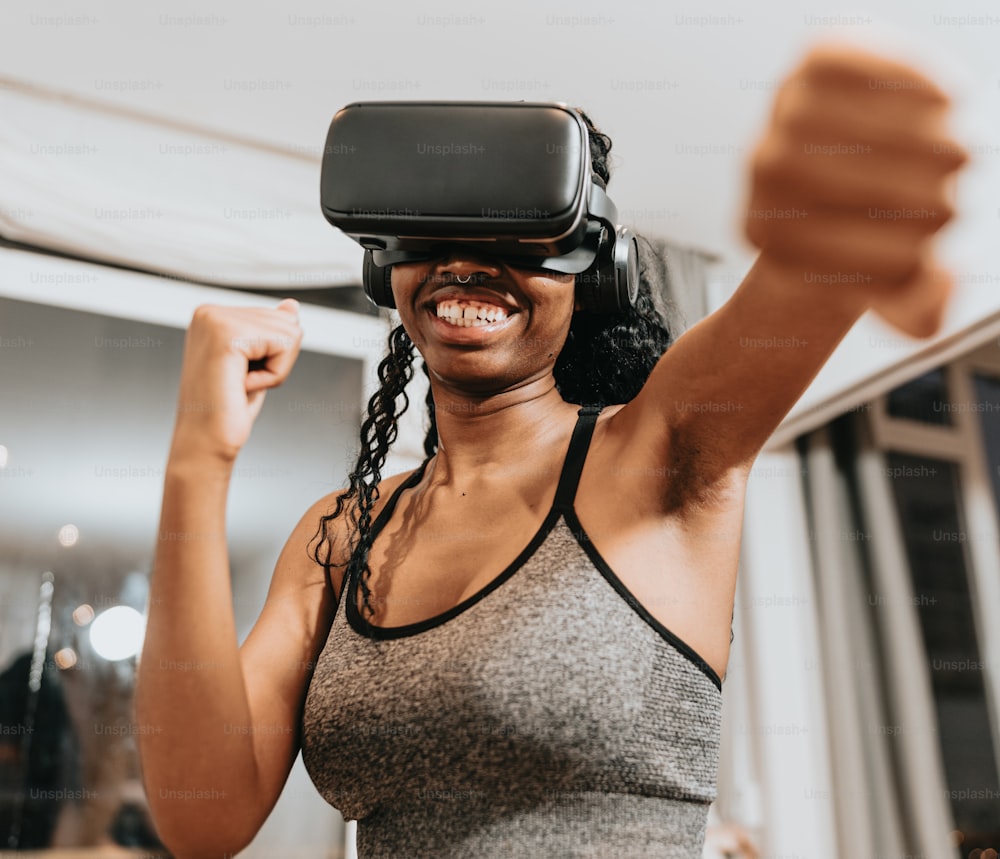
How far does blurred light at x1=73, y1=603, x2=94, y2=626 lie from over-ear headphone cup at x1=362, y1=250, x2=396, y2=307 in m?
1.65

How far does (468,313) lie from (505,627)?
24 centimetres

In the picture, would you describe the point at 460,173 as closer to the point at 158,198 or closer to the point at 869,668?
the point at 158,198

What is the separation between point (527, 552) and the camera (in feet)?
2.17

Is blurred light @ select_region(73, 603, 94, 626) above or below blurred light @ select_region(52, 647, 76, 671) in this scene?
above

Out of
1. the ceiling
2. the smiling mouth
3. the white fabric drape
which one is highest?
the ceiling

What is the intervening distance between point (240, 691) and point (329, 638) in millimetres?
94

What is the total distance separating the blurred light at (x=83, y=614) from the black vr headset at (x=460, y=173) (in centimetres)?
177

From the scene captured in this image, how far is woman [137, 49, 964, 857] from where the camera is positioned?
1.93 ft

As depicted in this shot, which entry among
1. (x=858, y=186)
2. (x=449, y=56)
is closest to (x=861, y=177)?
(x=858, y=186)

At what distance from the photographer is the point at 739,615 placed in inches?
109

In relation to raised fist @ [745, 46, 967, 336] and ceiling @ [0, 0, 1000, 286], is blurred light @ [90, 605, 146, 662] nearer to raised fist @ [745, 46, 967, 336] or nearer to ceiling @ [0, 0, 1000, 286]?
ceiling @ [0, 0, 1000, 286]

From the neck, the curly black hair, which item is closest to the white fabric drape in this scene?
the curly black hair

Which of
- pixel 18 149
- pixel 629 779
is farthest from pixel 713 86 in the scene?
pixel 629 779

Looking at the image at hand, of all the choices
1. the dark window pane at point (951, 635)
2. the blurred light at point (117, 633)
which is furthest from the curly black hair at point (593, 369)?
the dark window pane at point (951, 635)
